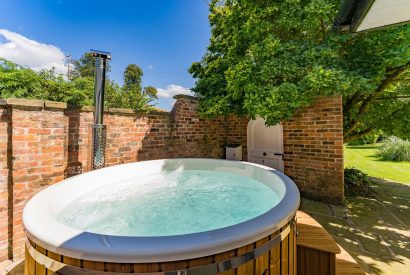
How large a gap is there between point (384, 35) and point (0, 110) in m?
5.58

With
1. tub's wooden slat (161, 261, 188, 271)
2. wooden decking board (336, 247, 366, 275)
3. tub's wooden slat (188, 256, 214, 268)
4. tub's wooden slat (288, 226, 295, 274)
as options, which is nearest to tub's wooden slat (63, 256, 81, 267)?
tub's wooden slat (161, 261, 188, 271)

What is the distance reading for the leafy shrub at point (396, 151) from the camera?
299 inches

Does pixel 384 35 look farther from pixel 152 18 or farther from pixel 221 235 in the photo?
pixel 152 18

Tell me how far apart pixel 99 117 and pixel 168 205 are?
1.70 meters

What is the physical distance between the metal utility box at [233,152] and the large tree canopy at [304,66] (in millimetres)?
934

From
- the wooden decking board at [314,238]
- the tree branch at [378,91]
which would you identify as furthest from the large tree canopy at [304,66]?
the wooden decking board at [314,238]

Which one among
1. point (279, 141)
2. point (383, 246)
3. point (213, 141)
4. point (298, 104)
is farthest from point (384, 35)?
point (213, 141)

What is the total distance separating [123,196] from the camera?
2.59 metres

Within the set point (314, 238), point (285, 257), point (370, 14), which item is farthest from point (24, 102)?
point (370, 14)

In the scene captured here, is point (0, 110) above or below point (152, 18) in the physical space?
below

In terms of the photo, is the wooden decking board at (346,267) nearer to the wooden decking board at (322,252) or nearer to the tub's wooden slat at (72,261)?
the wooden decking board at (322,252)

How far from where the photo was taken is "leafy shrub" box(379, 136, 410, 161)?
759 centimetres

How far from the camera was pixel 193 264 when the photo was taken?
0.92 metres

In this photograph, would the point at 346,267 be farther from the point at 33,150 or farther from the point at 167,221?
the point at 33,150
